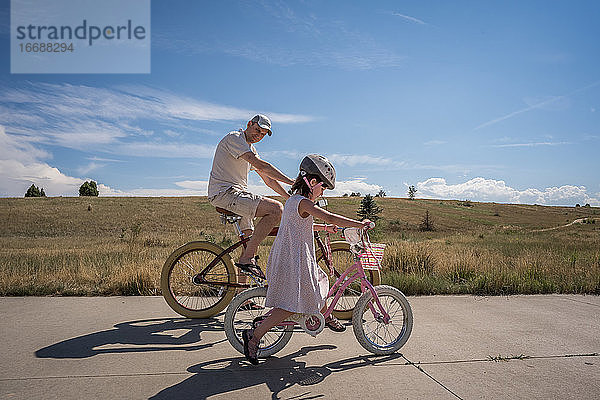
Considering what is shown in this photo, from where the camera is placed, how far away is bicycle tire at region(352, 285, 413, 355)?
4191mm

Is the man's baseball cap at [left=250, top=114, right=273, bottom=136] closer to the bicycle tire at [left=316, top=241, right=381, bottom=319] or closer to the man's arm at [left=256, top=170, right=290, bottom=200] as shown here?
the man's arm at [left=256, top=170, right=290, bottom=200]

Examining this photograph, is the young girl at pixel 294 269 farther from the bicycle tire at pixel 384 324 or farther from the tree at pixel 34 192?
the tree at pixel 34 192

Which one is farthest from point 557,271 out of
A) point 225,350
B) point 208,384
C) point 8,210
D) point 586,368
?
point 8,210

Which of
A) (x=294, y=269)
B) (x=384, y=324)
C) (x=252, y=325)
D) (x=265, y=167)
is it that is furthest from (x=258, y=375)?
(x=265, y=167)

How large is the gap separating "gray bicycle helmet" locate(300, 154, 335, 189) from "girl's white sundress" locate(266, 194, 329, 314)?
242 mm

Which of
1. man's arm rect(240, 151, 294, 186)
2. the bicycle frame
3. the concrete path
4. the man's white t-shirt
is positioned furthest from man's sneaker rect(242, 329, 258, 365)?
the man's white t-shirt

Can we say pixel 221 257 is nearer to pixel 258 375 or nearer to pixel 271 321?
pixel 271 321

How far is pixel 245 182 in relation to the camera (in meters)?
5.37

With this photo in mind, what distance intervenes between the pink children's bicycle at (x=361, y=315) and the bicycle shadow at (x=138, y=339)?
61cm

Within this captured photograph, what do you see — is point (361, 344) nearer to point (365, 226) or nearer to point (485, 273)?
point (365, 226)

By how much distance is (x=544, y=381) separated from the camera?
3701mm

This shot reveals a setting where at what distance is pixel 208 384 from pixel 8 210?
52998mm

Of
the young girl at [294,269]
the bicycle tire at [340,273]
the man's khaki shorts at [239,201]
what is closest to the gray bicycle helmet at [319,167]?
the young girl at [294,269]

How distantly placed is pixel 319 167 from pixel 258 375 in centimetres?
176
